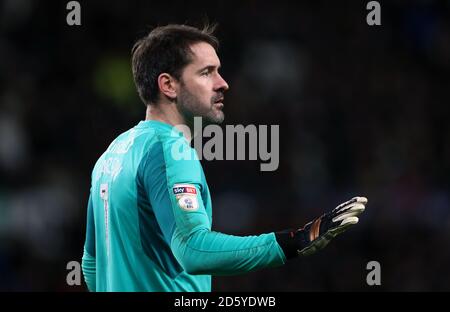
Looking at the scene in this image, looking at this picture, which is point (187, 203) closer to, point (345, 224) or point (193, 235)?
point (193, 235)

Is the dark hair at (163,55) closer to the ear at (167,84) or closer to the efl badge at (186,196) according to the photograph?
the ear at (167,84)

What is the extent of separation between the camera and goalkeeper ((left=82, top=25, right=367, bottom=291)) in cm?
388

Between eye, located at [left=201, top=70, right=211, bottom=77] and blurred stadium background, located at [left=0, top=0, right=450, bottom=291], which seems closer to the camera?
eye, located at [left=201, top=70, right=211, bottom=77]


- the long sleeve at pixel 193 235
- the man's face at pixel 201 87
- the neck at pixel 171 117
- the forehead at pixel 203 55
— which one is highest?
the forehead at pixel 203 55

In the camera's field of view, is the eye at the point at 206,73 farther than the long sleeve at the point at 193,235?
Yes

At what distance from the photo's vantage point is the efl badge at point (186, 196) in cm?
392

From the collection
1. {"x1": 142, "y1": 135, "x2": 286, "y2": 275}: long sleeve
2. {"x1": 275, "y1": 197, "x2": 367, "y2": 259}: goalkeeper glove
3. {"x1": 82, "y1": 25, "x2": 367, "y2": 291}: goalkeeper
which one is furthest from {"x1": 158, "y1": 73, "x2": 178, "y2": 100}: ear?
{"x1": 275, "y1": 197, "x2": 367, "y2": 259}: goalkeeper glove

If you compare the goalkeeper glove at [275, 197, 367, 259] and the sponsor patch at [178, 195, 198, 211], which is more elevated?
the sponsor patch at [178, 195, 198, 211]

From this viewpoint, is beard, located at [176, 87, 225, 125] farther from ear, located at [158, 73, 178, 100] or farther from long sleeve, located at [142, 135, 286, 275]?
long sleeve, located at [142, 135, 286, 275]

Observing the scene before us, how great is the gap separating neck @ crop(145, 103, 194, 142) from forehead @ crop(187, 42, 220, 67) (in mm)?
255

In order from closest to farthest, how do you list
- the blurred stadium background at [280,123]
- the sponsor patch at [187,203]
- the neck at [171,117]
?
the sponsor patch at [187,203]
the neck at [171,117]
the blurred stadium background at [280,123]

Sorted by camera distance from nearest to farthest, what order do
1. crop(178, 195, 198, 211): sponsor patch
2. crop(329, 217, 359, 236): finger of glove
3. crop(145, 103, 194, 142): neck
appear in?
crop(329, 217, 359, 236): finger of glove < crop(178, 195, 198, 211): sponsor patch < crop(145, 103, 194, 142): neck

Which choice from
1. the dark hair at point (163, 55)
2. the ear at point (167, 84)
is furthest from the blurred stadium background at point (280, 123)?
the ear at point (167, 84)
